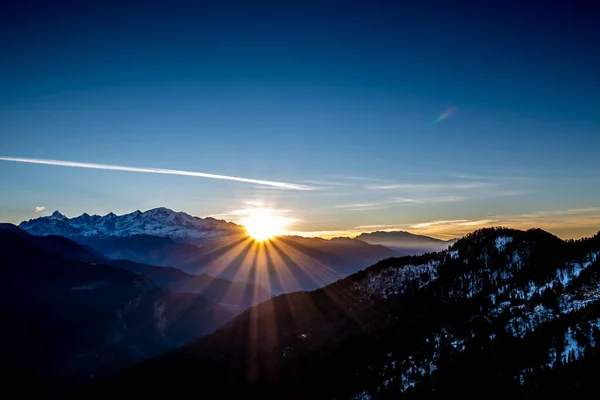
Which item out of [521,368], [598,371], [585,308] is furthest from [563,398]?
[585,308]

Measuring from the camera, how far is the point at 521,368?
132 m

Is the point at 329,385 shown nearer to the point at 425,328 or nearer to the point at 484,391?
the point at 425,328

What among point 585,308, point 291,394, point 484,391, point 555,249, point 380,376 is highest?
point 555,249

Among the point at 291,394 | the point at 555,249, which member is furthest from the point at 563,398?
the point at 291,394

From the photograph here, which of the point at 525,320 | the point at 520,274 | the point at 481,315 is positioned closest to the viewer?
the point at 525,320

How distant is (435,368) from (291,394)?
73.3 m

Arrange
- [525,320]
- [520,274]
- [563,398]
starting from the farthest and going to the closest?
[520,274] → [525,320] → [563,398]

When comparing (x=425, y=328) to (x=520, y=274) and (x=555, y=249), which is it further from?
(x=555, y=249)

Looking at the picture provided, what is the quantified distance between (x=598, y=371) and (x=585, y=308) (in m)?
37.7

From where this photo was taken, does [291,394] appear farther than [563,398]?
Yes

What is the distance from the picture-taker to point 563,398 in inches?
4213

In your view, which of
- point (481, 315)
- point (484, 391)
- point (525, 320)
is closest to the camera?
point (484, 391)

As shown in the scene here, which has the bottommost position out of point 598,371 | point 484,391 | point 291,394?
point 291,394

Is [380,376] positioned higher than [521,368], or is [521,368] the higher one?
[521,368]
